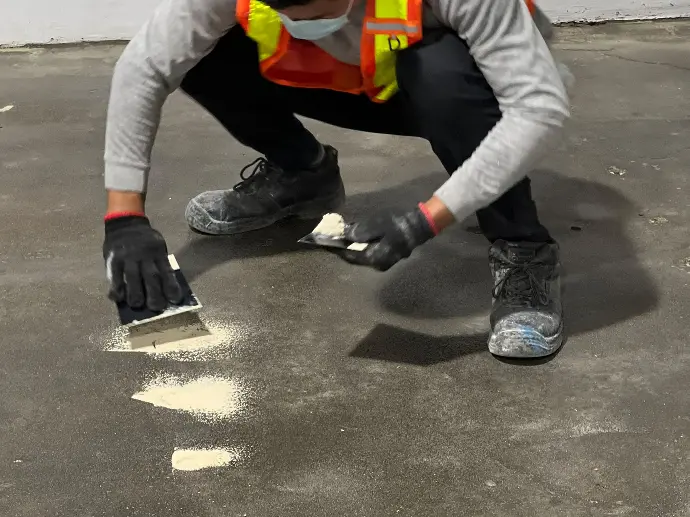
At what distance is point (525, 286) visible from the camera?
1425 millimetres

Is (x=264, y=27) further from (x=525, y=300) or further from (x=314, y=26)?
(x=525, y=300)

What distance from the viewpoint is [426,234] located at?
121cm

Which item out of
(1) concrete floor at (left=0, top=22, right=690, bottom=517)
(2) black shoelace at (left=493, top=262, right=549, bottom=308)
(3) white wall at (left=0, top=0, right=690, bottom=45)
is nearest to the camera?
(1) concrete floor at (left=0, top=22, right=690, bottom=517)

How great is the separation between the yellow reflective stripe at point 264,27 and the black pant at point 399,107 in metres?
0.12

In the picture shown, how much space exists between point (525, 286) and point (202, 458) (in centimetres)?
60

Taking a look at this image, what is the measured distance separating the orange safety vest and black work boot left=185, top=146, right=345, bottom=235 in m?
0.31

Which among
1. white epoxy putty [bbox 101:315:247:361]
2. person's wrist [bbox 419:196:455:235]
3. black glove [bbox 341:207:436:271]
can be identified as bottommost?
white epoxy putty [bbox 101:315:247:361]

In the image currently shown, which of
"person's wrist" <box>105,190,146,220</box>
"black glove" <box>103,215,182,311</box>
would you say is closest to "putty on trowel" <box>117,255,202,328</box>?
"black glove" <box>103,215,182,311</box>

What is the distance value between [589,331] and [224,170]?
997mm

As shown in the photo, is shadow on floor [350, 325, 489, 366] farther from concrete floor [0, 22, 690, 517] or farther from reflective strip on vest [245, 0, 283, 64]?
reflective strip on vest [245, 0, 283, 64]

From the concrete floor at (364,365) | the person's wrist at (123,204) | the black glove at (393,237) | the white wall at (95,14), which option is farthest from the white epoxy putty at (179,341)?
the white wall at (95,14)

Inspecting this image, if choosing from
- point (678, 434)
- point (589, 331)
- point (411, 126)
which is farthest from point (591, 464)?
point (411, 126)

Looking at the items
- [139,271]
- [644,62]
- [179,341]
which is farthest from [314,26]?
[644,62]

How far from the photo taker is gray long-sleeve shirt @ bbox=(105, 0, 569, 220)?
117cm
